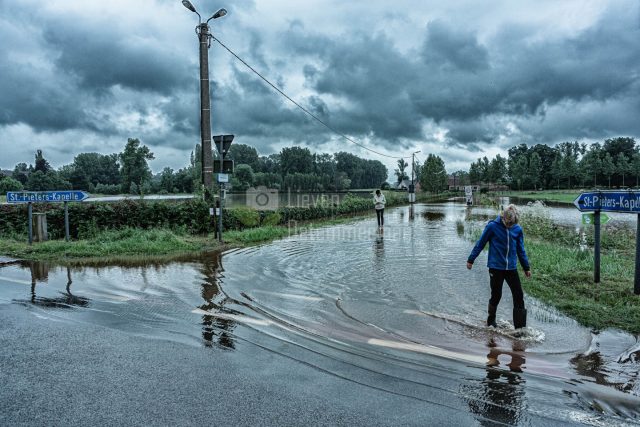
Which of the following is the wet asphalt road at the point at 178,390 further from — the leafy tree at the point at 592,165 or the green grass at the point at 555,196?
the leafy tree at the point at 592,165

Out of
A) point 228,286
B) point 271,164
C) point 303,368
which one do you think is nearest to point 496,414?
point 303,368

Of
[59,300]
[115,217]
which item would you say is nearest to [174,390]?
[59,300]

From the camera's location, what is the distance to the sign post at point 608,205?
23.3 ft

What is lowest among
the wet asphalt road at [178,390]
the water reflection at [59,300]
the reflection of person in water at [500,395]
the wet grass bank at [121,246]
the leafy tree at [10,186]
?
the reflection of person in water at [500,395]

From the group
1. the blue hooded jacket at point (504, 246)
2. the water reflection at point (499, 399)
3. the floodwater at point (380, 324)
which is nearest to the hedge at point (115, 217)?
the floodwater at point (380, 324)

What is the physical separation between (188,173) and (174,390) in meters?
57.0

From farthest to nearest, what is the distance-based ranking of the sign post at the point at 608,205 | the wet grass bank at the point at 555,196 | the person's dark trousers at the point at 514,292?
the wet grass bank at the point at 555,196 < the sign post at the point at 608,205 < the person's dark trousers at the point at 514,292

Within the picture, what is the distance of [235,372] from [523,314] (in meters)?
3.72

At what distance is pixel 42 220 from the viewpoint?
43.8ft

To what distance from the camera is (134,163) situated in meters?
48.9

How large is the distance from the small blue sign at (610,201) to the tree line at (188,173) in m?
12.5

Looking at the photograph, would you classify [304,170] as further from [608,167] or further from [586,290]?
[586,290]

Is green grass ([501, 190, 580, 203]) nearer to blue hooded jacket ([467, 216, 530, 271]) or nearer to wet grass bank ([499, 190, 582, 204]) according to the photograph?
wet grass bank ([499, 190, 582, 204])

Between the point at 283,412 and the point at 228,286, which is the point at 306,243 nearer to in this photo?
the point at 228,286
